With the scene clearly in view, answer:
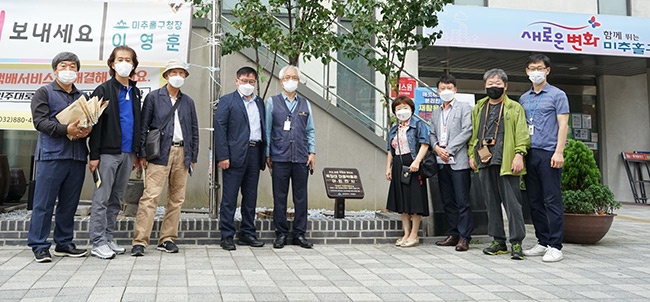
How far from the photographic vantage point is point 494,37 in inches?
404

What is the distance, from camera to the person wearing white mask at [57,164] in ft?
14.7

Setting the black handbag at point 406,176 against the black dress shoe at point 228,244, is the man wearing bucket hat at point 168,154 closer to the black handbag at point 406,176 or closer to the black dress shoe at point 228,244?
the black dress shoe at point 228,244

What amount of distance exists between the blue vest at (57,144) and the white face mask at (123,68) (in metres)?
0.52

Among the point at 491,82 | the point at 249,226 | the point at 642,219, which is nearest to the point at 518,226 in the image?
the point at 491,82

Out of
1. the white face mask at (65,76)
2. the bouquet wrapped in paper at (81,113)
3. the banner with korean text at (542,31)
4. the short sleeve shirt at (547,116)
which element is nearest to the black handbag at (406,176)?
the short sleeve shirt at (547,116)

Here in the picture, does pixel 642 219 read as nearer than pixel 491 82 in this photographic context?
No

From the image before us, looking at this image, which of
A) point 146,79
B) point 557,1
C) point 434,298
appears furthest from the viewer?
point 557,1

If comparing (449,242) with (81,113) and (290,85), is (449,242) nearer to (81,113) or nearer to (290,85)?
(290,85)

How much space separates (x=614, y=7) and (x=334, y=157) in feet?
29.9

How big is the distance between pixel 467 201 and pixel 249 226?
2483 mm

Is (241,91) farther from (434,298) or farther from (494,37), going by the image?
(494,37)

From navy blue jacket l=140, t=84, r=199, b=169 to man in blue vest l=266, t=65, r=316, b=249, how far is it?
2.72ft

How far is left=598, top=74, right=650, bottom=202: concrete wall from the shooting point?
43.8 feet

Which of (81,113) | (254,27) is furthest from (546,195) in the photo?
(81,113)
